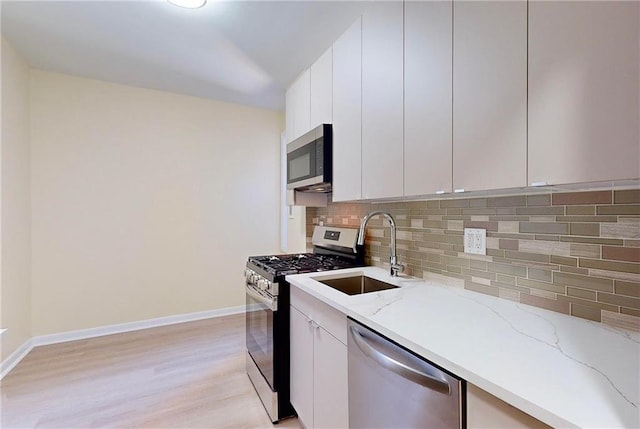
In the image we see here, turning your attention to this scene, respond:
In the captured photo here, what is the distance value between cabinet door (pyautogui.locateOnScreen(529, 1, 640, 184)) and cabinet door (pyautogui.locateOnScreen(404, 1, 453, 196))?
0.30 m

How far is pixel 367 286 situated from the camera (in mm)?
1812

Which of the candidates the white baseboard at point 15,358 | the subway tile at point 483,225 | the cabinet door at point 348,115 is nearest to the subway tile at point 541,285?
the subway tile at point 483,225

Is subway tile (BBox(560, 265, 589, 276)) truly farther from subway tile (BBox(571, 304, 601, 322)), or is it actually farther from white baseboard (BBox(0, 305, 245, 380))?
white baseboard (BBox(0, 305, 245, 380))

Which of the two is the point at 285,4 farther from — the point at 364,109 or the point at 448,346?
the point at 448,346

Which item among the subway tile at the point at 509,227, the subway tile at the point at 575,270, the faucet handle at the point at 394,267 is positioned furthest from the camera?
the faucet handle at the point at 394,267

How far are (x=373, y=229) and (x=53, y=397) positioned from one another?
8.11ft

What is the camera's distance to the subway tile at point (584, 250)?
38.6 inches

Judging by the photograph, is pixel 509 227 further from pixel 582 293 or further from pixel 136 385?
pixel 136 385

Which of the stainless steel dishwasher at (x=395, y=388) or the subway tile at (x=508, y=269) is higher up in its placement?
the subway tile at (x=508, y=269)

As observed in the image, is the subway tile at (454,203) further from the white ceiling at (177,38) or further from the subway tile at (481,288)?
the white ceiling at (177,38)

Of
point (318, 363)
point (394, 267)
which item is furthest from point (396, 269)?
point (318, 363)

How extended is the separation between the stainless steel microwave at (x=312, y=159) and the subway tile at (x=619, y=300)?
4.65ft

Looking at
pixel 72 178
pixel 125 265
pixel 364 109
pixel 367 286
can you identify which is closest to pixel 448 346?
pixel 367 286

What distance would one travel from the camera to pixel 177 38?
2158 millimetres
